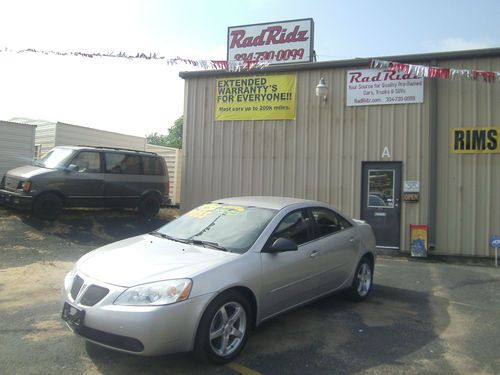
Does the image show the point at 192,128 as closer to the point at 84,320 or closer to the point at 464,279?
the point at 464,279

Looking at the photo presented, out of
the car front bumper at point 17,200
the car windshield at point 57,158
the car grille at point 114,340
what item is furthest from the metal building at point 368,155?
the car grille at point 114,340

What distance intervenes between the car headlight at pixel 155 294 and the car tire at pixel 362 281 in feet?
9.97

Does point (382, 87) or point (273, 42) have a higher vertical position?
point (273, 42)

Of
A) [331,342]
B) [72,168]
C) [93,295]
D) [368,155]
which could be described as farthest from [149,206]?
[93,295]

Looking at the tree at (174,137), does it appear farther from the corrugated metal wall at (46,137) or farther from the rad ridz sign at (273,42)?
the rad ridz sign at (273,42)

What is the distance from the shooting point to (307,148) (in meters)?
11.4

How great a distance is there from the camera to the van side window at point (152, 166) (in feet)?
43.3

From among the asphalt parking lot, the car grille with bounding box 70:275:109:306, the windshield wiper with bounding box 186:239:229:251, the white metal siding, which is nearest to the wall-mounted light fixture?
the asphalt parking lot

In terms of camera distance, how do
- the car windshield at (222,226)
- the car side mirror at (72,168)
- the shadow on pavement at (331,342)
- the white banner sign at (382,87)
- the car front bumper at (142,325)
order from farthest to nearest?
the car side mirror at (72,168)
the white banner sign at (382,87)
the car windshield at (222,226)
the shadow on pavement at (331,342)
the car front bumper at (142,325)

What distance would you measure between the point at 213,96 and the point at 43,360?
9.25 meters

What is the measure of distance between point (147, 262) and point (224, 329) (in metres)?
0.91

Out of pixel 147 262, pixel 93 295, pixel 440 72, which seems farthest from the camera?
pixel 440 72

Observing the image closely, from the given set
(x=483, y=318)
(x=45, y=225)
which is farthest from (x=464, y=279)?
(x=45, y=225)

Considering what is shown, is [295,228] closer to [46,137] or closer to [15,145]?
[15,145]
